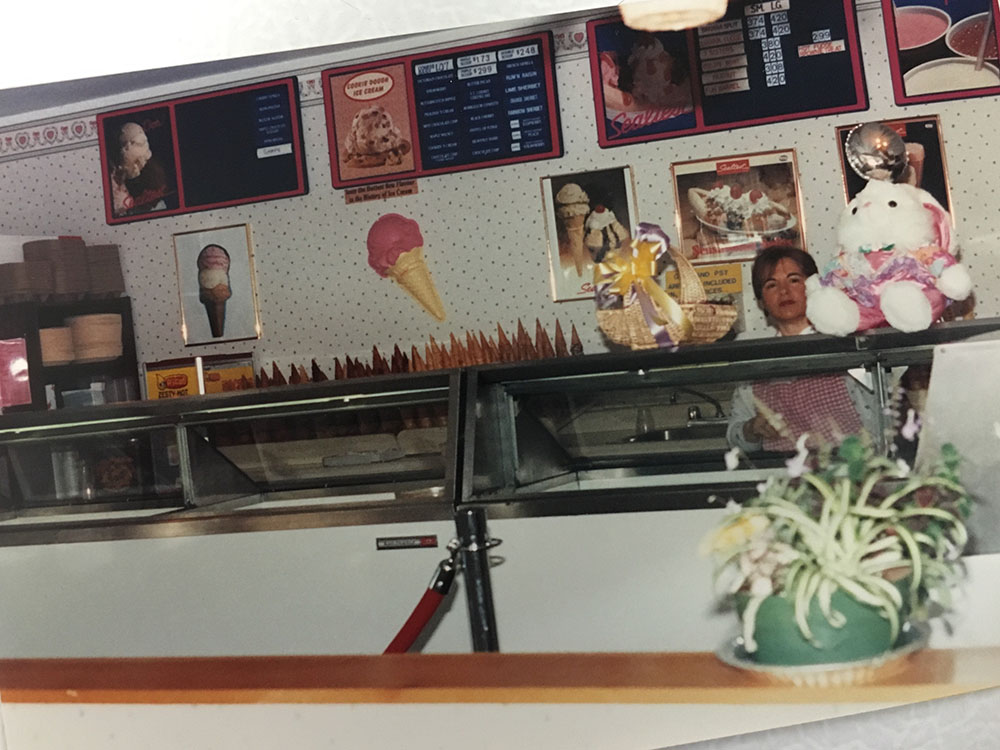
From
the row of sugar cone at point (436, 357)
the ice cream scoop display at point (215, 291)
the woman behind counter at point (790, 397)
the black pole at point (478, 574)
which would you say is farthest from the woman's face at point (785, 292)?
the ice cream scoop display at point (215, 291)

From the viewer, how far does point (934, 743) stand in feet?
3.86

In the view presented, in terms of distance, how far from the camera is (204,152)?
1.13 meters

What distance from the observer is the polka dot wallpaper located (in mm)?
1103

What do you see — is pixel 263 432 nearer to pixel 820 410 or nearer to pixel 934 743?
pixel 820 410

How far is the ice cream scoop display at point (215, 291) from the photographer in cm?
113

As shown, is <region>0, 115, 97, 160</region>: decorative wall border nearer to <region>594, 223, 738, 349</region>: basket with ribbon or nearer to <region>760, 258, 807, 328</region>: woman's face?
<region>594, 223, 738, 349</region>: basket with ribbon

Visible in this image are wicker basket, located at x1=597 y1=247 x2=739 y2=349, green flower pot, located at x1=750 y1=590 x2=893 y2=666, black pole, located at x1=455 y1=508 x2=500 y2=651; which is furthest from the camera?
black pole, located at x1=455 y1=508 x2=500 y2=651

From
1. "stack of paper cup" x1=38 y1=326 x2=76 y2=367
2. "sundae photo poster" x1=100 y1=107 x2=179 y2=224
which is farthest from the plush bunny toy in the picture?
"stack of paper cup" x1=38 y1=326 x2=76 y2=367

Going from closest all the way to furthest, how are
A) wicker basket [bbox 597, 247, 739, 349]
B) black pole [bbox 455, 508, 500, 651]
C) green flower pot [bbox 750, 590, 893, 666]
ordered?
1. green flower pot [bbox 750, 590, 893, 666]
2. wicker basket [bbox 597, 247, 739, 349]
3. black pole [bbox 455, 508, 500, 651]

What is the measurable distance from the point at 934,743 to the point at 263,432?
866 millimetres

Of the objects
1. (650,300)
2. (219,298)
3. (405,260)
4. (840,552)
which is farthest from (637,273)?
(219,298)

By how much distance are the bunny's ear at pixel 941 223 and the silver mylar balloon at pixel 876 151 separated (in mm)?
56

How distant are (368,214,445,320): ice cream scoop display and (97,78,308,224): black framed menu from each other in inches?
3.7

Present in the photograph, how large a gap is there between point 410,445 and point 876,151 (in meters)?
0.67
